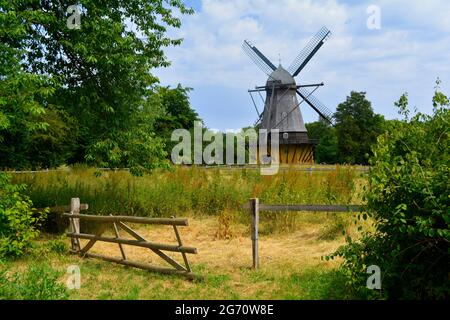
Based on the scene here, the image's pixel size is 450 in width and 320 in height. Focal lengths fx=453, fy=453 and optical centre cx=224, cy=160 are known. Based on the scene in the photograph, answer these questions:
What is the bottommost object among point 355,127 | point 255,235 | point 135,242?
point 135,242

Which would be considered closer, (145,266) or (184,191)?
(145,266)

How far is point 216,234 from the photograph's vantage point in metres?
10.4

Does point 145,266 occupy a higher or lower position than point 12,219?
lower

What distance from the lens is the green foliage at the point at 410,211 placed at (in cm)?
466

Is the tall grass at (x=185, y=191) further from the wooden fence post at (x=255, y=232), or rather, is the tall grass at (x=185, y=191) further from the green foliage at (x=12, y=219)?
the green foliage at (x=12, y=219)

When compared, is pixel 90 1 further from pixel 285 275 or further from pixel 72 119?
pixel 285 275

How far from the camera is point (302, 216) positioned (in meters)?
11.4

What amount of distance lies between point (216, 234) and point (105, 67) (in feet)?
15.2

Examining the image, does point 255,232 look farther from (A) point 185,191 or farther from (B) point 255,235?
(A) point 185,191

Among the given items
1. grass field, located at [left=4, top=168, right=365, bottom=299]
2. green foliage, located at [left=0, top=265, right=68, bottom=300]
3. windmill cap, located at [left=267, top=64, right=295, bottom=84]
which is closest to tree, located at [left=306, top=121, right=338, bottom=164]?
windmill cap, located at [left=267, top=64, right=295, bottom=84]

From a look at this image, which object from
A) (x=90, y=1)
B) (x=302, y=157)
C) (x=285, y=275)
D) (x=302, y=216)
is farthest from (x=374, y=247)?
(x=302, y=157)

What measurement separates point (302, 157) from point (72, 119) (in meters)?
26.9

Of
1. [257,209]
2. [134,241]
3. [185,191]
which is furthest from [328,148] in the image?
[134,241]

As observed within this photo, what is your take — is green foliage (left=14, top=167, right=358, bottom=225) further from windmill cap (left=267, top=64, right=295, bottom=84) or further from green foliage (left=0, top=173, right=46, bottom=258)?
windmill cap (left=267, top=64, right=295, bottom=84)
